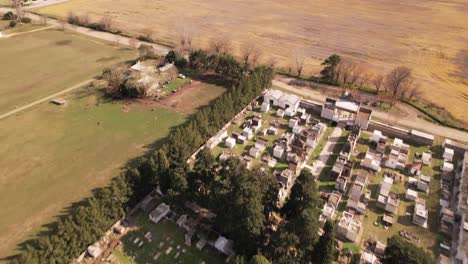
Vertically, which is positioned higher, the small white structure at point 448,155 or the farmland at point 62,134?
the small white structure at point 448,155

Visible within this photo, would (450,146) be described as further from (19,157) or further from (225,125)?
(19,157)

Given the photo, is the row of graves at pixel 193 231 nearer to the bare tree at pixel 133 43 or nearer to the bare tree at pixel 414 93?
the bare tree at pixel 414 93

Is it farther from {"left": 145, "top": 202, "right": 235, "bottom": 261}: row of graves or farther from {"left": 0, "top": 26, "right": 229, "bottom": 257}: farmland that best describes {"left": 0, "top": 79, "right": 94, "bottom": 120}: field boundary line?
{"left": 145, "top": 202, "right": 235, "bottom": 261}: row of graves

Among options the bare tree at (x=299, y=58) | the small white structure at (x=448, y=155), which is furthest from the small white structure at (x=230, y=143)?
the bare tree at (x=299, y=58)

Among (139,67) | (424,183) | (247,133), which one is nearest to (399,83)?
(424,183)

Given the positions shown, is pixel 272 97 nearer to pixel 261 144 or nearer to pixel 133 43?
pixel 261 144

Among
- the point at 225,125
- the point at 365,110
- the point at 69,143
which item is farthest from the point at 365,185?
the point at 69,143

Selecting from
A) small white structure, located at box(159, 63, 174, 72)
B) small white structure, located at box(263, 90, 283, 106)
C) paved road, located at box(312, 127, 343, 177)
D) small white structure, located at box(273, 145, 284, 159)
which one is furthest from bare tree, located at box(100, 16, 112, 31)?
paved road, located at box(312, 127, 343, 177)
